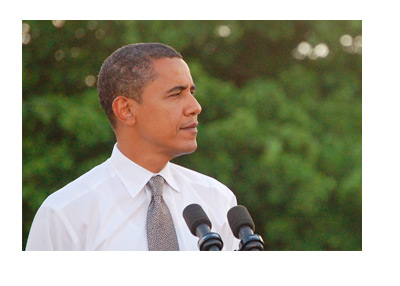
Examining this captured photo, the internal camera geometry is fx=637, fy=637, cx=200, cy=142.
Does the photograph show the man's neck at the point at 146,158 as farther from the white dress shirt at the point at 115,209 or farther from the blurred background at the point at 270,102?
the blurred background at the point at 270,102

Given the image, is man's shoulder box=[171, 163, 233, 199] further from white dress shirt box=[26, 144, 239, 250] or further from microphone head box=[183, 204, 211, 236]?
microphone head box=[183, 204, 211, 236]

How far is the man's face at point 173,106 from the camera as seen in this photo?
2258mm

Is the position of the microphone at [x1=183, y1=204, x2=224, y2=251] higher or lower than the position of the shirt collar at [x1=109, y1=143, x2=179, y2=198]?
lower

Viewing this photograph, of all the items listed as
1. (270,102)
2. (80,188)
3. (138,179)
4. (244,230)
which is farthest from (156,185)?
(270,102)

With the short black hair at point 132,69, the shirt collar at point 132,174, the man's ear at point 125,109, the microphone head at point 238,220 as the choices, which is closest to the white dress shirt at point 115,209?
the shirt collar at point 132,174

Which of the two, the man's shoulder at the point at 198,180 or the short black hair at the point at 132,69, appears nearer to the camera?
the short black hair at the point at 132,69

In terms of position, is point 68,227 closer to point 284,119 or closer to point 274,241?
point 274,241

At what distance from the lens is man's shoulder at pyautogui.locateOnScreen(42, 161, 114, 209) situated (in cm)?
221

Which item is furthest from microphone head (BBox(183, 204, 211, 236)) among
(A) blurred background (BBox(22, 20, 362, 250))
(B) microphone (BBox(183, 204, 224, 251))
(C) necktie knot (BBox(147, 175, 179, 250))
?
(A) blurred background (BBox(22, 20, 362, 250))

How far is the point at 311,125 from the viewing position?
4.97m

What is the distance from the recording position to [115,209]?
225 cm

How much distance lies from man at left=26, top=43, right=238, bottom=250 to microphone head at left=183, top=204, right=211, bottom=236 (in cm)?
27

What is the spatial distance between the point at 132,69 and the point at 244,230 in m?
0.75

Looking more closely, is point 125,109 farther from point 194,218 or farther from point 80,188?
point 194,218
